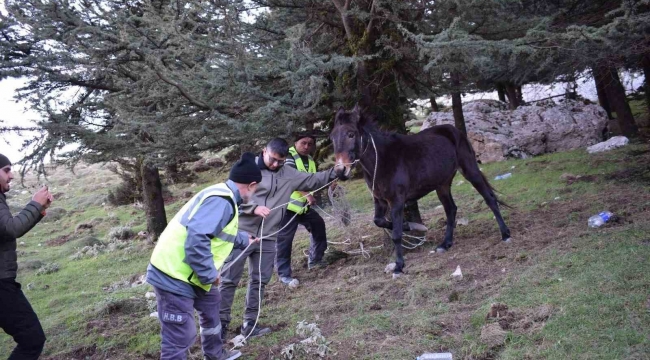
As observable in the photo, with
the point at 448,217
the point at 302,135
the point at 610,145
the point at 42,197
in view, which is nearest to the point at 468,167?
the point at 448,217

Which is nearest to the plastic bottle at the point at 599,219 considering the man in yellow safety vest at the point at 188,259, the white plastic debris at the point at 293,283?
the white plastic debris at the point at 293,283

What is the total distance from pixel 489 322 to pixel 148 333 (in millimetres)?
4151

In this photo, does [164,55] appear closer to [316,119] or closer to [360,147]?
[316,119]

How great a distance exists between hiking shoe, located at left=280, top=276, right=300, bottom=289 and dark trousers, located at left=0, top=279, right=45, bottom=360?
142 inches

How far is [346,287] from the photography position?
269 inches

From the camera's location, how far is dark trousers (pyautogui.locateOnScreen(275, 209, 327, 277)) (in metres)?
7.84

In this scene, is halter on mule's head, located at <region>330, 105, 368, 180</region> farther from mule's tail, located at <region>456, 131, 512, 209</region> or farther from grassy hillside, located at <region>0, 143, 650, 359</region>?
mule's tail, located at <region>456, 131, 512, 209</region>

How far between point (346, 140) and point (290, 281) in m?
2.44

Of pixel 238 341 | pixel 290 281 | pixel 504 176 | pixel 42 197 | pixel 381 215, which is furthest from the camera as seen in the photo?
pixel 504 176

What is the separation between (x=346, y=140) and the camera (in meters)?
6.62

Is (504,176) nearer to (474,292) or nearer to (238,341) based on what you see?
(474,292)

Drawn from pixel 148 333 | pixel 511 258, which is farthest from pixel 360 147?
pixel 148 333

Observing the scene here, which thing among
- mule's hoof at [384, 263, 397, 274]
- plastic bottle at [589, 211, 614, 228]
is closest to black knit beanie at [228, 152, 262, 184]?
mule's hoof at [384, 263, 397, 274]

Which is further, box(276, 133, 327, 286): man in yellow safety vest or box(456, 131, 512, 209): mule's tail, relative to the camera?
box(456, 131, 512, 209): mule's tail
